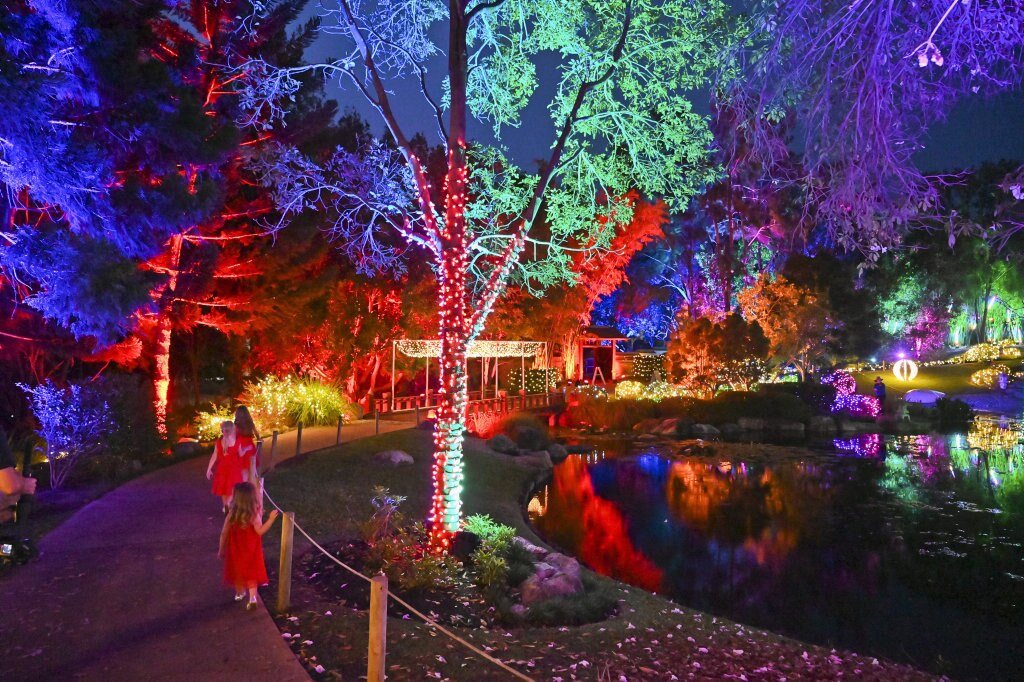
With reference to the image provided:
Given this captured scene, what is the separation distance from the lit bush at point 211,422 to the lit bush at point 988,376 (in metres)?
41.9

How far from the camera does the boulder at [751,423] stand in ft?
98.1

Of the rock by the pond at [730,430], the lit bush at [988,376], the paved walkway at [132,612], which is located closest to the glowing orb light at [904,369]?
the lit bush at [988,376]

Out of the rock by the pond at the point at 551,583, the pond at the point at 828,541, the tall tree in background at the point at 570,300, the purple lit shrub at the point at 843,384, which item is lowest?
the pond at the point at 828,541

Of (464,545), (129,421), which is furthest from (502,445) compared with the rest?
(464,545)

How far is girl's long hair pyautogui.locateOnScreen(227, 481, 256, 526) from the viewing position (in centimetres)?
682

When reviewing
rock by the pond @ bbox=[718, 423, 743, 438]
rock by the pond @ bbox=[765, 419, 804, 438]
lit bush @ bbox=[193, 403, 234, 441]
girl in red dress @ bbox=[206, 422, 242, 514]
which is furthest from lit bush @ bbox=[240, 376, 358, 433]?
rock by the pond @ bbox=[765, 419, 804, 438]

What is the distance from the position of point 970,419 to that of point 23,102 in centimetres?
3763

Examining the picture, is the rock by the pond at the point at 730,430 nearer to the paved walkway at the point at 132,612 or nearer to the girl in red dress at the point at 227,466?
the paved walkway at the point at 132,612

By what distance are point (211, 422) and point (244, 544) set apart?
1495 cm

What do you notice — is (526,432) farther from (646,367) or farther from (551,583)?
(646,367)

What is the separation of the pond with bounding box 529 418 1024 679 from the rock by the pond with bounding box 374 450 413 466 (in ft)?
10.2

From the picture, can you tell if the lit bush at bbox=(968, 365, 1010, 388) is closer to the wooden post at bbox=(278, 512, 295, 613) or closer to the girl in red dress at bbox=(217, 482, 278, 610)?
the wooden post at bbox=(278, 512, 295, 613)

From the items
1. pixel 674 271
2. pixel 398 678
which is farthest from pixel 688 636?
pixel 674 271

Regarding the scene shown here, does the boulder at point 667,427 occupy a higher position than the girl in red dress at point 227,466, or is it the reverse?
the girl in red dress at point 227,466
